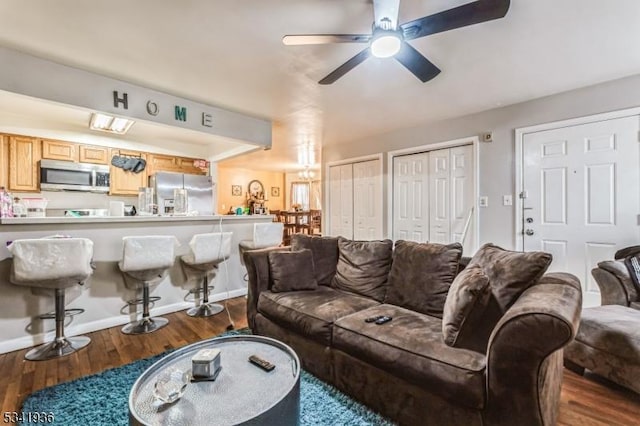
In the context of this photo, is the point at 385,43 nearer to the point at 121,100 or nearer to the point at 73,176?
the point at 121,100

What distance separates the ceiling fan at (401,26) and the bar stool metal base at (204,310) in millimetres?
2822

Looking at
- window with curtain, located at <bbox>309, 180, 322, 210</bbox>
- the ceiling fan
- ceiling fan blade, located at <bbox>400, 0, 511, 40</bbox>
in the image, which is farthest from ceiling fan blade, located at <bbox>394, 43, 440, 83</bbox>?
window with curtain, located at <bbox>309, 180, 322, 210</bbox>

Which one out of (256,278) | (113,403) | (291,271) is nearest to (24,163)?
(256,278)

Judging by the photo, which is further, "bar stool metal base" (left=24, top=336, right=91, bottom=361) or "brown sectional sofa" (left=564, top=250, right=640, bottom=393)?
"bar stool metal base" (left=24, top=336, right=91, bottom=361)

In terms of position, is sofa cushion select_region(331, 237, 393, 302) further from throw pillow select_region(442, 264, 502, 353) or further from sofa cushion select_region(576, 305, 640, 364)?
sofa cushion select_region(576, 305, 640, 364)

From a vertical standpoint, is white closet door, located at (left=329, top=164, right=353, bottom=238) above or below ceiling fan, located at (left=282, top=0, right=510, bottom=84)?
below

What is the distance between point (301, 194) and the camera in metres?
10.1

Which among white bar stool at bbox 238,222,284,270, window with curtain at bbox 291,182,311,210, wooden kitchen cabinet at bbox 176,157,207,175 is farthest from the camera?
window with curtain at bbox 291,182,311,210

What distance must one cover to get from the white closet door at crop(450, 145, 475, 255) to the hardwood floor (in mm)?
1924

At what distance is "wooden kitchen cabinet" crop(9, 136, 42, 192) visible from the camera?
12.7ft

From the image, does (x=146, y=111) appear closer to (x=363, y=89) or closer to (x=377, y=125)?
(x=363, y=89)

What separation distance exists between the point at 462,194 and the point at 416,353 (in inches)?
117

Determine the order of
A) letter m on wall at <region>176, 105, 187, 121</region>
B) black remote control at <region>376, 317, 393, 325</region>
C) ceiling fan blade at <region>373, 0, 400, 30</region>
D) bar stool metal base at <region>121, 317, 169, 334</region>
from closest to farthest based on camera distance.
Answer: ceiling fan blade at <region>373, 0, 400, 30</region>
black remote control at <region>376, 317, 393, 325</region>
bar stool metal base at <region>121, 317, 169, 334</region>
letter m on wall at <region>176, 105, 187, 121</region>

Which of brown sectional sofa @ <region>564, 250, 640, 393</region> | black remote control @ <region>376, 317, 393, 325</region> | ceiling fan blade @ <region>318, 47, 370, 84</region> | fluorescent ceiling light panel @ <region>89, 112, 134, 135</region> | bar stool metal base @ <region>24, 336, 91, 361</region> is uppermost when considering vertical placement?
fluorescent ceiling light panel @ <region>89, 112, 134, 135</region>
